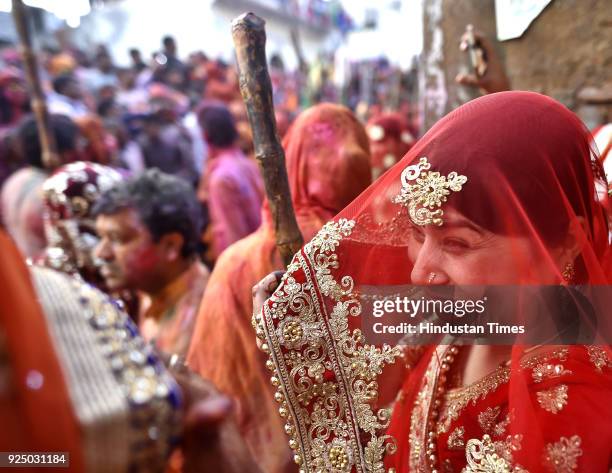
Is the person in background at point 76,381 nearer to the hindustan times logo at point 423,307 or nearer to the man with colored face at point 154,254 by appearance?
the hindustan times logo at point 423,307

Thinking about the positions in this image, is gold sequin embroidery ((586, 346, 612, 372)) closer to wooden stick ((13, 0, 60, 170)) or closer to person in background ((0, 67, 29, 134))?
wooden stick ((13, 0, 60, 170))

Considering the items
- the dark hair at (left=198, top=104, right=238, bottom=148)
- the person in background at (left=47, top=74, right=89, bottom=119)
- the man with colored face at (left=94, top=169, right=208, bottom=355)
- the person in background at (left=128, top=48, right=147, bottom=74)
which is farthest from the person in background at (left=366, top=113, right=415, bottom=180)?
the person in background at (left=128, top=48, right=147, bottom=74)

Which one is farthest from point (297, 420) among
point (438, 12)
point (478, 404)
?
point (438, 12)

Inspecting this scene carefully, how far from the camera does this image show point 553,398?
105cm

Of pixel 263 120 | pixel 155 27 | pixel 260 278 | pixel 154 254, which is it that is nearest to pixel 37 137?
pixel 154 254

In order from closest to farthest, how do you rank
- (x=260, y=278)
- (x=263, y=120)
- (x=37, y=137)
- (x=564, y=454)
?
(x=564, y=454) < (x=263, y=120) < (x=260, y=278) < (x=37, y=137)

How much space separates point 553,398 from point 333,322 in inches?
17.5

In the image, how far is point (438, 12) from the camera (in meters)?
3.21

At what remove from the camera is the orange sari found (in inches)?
78.0

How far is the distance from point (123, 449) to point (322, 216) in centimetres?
136

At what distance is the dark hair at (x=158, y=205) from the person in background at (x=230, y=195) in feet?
3.40

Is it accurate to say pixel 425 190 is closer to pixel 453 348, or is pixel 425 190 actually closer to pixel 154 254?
pixel 453 348

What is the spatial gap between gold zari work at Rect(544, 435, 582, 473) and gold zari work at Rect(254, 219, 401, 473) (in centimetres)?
34

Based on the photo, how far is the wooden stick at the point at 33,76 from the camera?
2596mm
